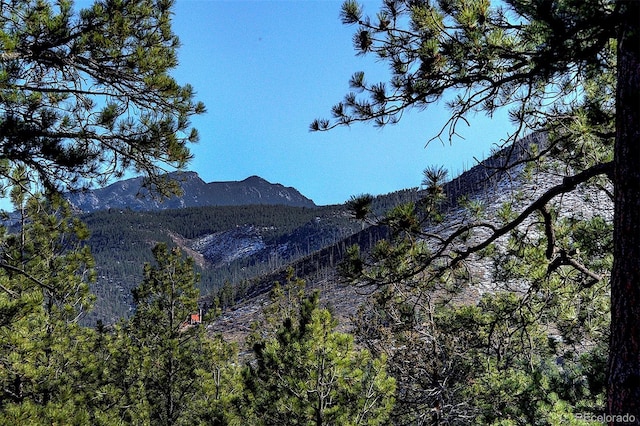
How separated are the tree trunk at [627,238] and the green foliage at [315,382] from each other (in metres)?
4.79

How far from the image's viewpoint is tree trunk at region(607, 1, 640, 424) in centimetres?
186

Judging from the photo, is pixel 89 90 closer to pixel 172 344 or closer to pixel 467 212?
pixel 467 212

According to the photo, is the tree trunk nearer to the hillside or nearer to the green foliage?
the hillside

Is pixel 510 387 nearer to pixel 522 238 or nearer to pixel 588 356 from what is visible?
pixel 588 356

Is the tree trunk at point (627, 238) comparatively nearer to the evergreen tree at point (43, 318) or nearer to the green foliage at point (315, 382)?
the evergreen tree at point (43, 318)

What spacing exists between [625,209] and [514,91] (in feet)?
5.59

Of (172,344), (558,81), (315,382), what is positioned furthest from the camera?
(172,344)

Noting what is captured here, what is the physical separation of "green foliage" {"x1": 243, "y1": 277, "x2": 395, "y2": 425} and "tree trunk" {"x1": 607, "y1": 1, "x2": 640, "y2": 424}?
15.7 ft

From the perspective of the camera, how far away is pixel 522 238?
4.17 m

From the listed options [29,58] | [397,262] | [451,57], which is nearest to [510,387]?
[397,262]

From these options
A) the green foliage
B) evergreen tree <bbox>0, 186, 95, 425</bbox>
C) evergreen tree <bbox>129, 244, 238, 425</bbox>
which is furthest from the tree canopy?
evergreen tree <bbox>129, 244, 238, 425</bbox>

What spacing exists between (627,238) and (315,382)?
5.40 metres

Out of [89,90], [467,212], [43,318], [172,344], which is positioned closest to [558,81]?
[467,212]

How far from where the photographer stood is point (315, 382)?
645 centimetres
